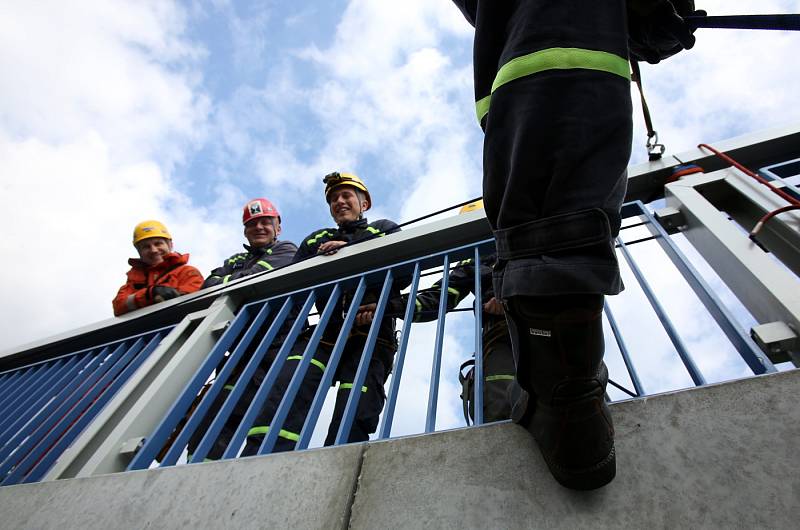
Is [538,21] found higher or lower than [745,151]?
lower

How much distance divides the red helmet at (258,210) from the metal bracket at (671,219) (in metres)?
3.25

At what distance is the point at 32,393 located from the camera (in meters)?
2.83

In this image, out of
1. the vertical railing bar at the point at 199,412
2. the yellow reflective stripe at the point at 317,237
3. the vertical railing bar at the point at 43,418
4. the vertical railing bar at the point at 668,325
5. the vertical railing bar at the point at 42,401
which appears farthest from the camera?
the yellow reflective stripe at the point at 317,237

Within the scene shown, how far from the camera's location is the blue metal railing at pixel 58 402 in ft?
7.01

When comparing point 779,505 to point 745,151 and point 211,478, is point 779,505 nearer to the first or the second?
point 211,478

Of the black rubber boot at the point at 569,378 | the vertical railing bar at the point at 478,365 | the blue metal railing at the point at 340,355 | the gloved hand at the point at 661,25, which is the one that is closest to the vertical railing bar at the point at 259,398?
the blue metal railing at the point at 340,355

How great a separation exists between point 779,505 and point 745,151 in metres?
1.43

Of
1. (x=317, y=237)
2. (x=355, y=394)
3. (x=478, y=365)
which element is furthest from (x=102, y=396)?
(x=478, y=365)

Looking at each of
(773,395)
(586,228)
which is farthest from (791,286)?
(586,228)

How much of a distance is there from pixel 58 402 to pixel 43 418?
11 cm

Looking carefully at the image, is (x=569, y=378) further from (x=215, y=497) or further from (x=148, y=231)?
(x=148, y=231)

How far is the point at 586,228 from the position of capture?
722 mm

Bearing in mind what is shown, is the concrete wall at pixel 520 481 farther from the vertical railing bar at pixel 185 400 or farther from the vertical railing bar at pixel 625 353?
the vertical railing bar at pixel 185 400

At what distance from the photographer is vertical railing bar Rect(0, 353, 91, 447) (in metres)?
2.42
